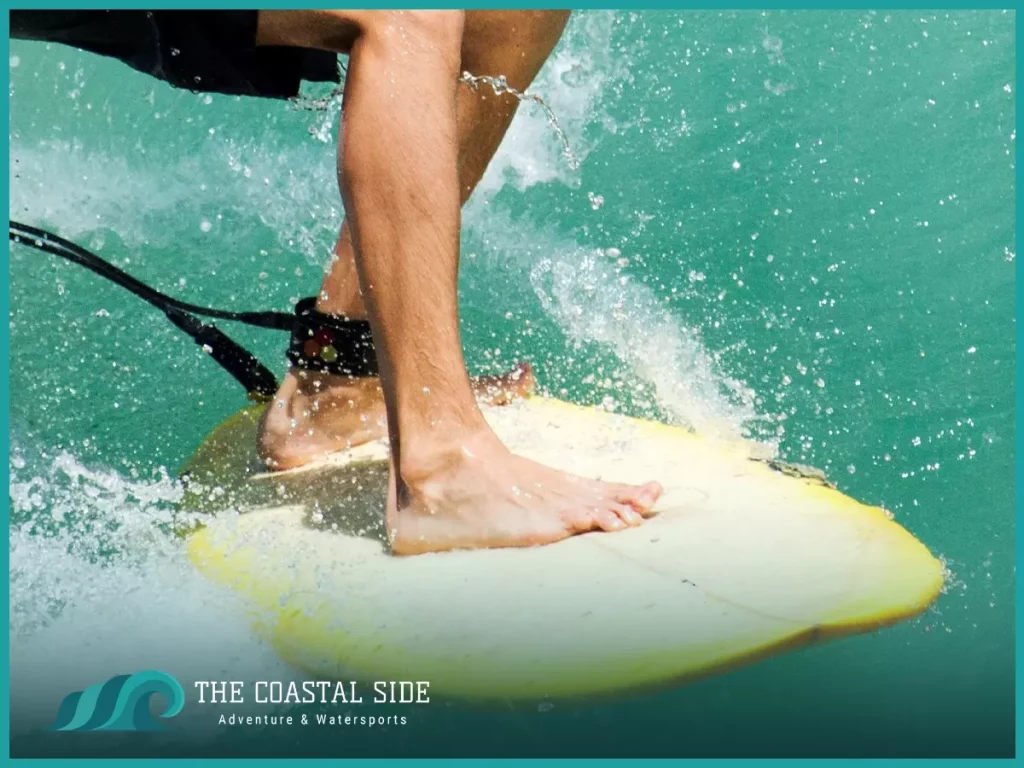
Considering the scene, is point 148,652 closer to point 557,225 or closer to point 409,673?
point 409,673

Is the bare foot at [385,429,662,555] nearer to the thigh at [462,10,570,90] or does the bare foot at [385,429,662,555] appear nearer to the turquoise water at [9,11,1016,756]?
the turquoise water at [9,11,1016,756]

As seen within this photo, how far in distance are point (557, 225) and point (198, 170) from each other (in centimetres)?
66

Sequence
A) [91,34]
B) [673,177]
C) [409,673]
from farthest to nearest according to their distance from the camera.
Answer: [673,177]
[91,34]
[409,673]

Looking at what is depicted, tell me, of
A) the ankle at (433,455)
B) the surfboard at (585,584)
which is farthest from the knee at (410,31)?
the surfboard at (585,584)

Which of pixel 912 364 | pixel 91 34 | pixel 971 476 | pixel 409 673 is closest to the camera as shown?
A: pixel 409 673

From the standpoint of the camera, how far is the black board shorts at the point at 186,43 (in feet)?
4.08

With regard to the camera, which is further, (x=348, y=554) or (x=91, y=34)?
(x=91, y=34)

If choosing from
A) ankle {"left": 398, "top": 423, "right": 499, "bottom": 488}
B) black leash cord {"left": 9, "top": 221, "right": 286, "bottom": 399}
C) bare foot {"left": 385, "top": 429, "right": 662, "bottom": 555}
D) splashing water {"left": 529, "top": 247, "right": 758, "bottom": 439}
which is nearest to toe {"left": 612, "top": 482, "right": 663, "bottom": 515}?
bare foot {"left": 385, "top": 429, "right": 662, "bottom": 555}

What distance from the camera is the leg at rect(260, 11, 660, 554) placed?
1.14m

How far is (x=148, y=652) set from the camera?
1.06 metres


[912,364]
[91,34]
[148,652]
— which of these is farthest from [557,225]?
[148,652]

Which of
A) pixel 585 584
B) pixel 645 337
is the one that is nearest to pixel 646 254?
pixel 645 337

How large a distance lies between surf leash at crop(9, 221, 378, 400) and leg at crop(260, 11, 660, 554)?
0.30 meters

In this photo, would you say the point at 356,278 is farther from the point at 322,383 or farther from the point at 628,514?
the point at 628,514
